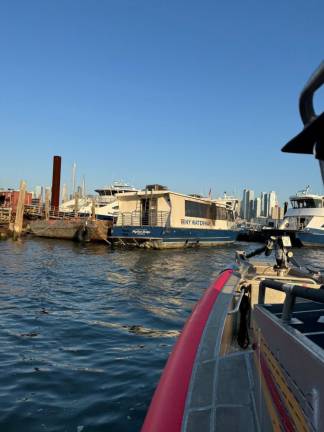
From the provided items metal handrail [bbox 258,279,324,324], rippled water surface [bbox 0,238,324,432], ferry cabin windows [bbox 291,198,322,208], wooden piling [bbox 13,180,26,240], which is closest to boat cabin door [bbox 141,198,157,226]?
wooden piling [bbox 13,180,26,240]

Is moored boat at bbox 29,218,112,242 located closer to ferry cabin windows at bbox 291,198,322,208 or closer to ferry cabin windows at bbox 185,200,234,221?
ferry cabin windows at bbox 185,200,234,221

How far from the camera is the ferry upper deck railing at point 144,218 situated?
27.4 metres

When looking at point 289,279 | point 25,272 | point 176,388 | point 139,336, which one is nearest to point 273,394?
point 176,388

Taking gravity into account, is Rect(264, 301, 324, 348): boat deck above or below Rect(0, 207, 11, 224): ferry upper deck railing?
below

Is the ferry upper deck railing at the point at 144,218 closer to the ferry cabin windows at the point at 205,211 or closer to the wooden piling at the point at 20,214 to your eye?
the ferry cabin windows at the point at 205,211

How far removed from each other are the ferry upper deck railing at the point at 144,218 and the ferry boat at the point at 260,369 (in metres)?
22.6

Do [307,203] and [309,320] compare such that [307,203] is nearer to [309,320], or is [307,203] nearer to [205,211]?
[205,211]

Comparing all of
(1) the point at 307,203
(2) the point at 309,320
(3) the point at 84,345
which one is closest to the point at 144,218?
(1) the point at 307,203

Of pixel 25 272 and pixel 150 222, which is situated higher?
pixel 150 222

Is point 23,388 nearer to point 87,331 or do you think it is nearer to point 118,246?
point 87,331

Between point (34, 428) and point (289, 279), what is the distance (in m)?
3.81

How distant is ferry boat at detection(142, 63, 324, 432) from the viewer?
169cm

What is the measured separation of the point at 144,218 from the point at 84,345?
2251cm

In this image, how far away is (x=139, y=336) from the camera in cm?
683
